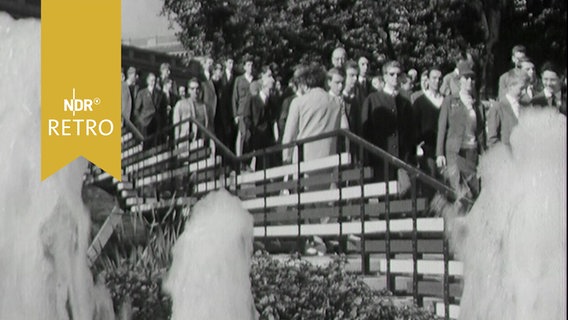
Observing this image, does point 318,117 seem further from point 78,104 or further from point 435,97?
point 78,104

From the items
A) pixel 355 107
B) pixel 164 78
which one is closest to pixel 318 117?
pixel 355 107

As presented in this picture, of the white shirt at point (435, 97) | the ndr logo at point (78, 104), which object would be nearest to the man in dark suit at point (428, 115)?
the white shirt at point (435, 97)

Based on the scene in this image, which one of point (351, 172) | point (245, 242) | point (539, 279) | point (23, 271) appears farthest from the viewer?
point (23, 271)

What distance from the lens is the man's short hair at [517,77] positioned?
3.25 meters

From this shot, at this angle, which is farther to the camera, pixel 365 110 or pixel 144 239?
pixel 144 239

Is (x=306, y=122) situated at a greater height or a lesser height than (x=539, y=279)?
greater

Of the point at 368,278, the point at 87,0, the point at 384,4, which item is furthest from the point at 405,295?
the point at 87,0

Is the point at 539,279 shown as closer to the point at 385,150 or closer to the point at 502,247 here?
the point at 502,247

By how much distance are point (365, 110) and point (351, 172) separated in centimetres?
25

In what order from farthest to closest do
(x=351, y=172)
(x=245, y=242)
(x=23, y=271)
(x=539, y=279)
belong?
1. (x=23, y=271)
2. (x=245, y=242)
3. (x=351, y=172)
4. (x=539, y=279)

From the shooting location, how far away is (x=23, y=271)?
4.10 meters

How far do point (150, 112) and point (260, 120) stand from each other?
1.49 feet

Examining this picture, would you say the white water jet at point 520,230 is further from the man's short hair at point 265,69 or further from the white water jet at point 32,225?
the white water jet at point 32,225

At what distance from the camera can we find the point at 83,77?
3.75 meters
